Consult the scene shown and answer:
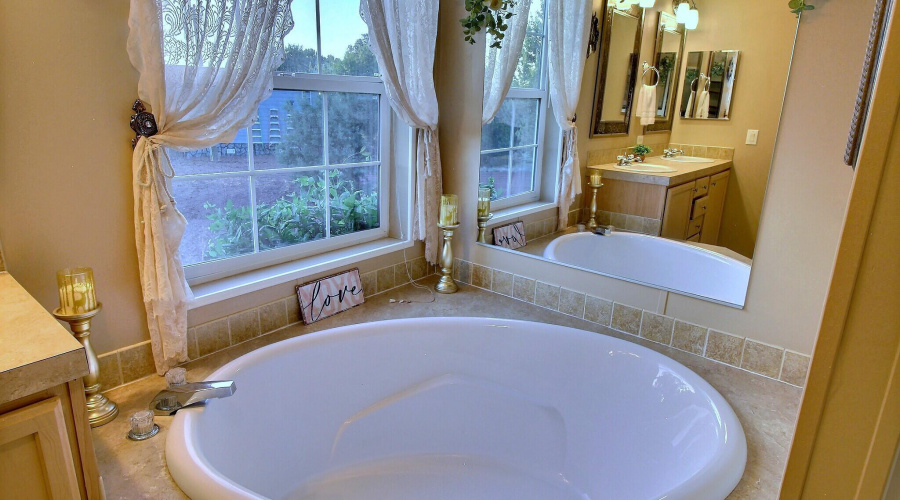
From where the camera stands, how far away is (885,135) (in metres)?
0.42

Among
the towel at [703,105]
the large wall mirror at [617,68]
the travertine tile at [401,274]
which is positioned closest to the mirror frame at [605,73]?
the large wall mirror at [617,68]

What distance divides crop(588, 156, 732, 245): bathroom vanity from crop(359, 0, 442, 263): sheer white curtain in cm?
66

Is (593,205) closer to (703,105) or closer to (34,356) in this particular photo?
(703,105)

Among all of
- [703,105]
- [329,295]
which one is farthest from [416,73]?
[703,105]

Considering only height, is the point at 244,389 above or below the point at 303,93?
below

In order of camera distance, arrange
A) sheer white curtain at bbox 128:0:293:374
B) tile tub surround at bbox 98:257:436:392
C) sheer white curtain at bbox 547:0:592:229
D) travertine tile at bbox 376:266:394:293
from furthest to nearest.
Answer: travertine tile at bbox 376:266:394:293 → sheer white curtain at bbox 547:0:592:229 → tile tub surround at bbox 98:257:436:392 → sheer white curtain at bbox 128:0:293:374

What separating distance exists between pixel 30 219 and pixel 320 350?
85cm

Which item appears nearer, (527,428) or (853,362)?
(853,362)

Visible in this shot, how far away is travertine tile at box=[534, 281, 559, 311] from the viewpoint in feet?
6.68

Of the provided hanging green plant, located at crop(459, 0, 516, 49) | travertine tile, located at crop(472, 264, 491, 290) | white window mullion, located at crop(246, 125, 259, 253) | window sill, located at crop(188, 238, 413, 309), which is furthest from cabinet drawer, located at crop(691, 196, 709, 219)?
white window mullion, located at crop(246, 125, 259, 253)

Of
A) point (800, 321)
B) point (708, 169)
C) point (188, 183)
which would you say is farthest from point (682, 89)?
point (188, 183)

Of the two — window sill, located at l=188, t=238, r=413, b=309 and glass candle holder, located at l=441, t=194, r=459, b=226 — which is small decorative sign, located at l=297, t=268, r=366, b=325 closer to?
window sill, located at l=188, t=238, r=413, b=309

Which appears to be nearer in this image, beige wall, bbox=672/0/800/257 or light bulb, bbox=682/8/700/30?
beige wall, bbox=672/0/800/257

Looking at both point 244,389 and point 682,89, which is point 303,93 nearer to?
point 244,389
